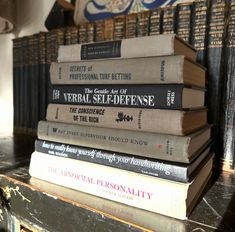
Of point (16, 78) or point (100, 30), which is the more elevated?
point (100, 30)

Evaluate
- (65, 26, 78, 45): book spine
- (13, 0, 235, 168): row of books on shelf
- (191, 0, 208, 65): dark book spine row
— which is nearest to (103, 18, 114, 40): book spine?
(13, 0, 235, 168): row of books on shelf

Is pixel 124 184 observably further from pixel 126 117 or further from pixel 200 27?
pixel 200 27

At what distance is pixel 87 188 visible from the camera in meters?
0.46

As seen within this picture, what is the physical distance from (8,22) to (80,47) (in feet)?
2.80

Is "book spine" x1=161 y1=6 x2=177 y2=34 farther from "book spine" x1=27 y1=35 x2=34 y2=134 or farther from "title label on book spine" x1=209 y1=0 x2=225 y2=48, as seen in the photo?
"book spine" x1=27 y1=35 x2=34 y2=134

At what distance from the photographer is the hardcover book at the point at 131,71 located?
0.39m

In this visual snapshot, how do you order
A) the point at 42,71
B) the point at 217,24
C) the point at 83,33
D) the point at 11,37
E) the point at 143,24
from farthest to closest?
the point at 11,37 < the point at 42,71 < the point at 83,33 < the point at 143,24 < the point at 217,24

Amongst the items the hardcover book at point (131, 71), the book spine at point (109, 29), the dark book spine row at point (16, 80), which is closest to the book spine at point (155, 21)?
the book spine at point (109, 29)

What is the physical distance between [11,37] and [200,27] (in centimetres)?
99

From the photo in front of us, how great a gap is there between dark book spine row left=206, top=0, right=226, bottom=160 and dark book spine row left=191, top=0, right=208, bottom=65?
0.03 ft

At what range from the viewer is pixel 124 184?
414 millimetres

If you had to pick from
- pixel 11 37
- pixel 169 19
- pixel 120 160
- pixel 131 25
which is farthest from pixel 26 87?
pixel 120 160

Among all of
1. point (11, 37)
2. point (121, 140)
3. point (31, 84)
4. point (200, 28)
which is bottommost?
point (121, 140)

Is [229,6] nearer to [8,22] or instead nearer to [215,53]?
[215,53]
